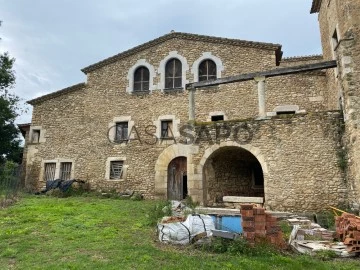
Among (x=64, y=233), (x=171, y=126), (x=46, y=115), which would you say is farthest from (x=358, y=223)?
(x=46, y=115)

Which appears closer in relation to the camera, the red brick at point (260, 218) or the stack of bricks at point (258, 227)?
the stack of bricks at point (258, 227)

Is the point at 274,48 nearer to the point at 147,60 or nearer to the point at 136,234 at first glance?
the point at 147,60

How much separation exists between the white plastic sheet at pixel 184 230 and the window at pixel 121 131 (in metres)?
9.82

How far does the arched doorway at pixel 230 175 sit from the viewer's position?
37.1ft

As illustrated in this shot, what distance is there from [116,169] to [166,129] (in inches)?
127

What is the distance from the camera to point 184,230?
6125mm

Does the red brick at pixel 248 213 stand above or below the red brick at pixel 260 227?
above

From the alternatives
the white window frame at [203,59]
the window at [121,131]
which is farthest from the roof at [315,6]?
the window at [121,131]

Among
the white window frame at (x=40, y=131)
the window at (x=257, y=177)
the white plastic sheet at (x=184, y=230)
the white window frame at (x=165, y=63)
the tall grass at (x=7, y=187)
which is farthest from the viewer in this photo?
the white window frame at (x=40, y=131)

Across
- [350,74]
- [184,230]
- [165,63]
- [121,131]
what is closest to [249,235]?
[184,230]

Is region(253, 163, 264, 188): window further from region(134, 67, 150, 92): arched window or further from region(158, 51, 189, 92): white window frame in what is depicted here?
region(134, 67, 150, 92): arched window

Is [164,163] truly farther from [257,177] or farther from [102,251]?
[102,251]

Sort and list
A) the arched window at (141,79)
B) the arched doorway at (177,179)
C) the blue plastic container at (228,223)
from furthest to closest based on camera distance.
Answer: the arched window at (141,79) < the arched doorway at (177,179) < the blue plastic container at (228,223)

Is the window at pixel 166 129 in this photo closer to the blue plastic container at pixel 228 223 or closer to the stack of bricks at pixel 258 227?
the blue plastic container at pixel 228 223
